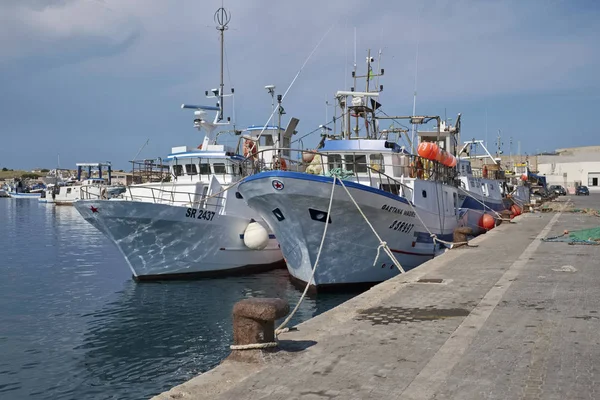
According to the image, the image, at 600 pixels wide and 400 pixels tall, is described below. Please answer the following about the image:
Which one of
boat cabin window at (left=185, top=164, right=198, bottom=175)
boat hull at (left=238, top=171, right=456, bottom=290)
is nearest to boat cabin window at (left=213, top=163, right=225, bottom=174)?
boat cabin window at (left=185, top=164, right=198, bottom=175)

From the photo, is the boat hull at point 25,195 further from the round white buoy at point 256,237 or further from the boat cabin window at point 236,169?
the round white buoy at point 256,237

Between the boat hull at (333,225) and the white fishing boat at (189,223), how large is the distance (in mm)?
3359

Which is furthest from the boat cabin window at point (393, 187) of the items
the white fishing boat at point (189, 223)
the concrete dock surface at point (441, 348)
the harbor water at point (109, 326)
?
the concrete dock surface at point (441, 348)

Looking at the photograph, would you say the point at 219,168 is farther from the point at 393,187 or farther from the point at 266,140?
the point at 393,187

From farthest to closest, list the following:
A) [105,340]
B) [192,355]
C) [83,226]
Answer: [83,226] → [105,340] → [192,355]

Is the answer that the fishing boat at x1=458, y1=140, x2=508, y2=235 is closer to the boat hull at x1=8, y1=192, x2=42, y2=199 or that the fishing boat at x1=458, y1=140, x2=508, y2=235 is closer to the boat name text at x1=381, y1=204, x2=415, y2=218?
the boat name text at x1=381, y1=204, x2=415, y2=218

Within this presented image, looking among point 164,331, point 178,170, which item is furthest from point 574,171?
point 164,331

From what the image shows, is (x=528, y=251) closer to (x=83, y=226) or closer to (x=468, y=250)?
(x=468, y=250)

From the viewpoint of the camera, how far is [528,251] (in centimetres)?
1571

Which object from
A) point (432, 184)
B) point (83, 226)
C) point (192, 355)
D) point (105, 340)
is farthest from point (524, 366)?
point (83, 226)

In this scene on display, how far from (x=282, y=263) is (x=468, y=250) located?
313 inches

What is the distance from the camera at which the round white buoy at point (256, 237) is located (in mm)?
19547

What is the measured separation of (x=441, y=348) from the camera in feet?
21.5

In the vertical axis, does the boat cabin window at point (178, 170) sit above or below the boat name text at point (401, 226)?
above
